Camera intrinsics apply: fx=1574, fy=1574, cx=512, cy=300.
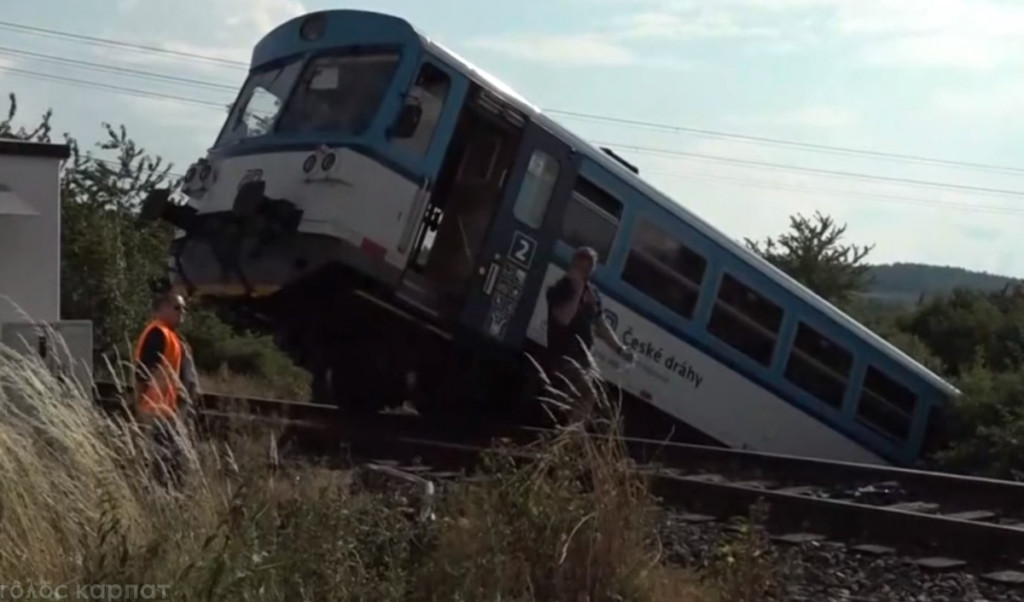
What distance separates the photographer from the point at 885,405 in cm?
1611

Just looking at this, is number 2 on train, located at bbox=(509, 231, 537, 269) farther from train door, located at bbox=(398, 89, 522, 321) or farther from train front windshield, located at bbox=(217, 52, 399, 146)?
train front windshield, located at bbox=(217, 52, 399, 146)

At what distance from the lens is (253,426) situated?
33.4 ft

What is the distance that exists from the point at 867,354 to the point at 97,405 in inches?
390

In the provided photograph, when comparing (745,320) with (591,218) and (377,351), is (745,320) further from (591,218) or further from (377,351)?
(377,351)

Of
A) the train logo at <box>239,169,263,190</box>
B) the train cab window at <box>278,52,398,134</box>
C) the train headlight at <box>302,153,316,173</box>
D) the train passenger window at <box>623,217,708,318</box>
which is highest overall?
the train cab window at <box>278,52,398,134</box>

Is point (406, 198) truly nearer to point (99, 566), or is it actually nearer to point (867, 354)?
point (867, 354)

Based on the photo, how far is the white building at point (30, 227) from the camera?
37.9 ft

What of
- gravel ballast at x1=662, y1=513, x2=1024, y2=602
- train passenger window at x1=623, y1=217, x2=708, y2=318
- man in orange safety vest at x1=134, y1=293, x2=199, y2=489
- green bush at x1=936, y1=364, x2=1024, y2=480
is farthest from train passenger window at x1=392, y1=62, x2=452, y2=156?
green bush at x1=936, y1=364, x2=1024, y2=480

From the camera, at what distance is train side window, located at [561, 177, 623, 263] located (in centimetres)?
1384

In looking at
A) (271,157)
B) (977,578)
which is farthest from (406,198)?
(977,578)

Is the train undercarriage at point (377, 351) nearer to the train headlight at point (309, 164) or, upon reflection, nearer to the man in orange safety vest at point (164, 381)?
the train headlight at point (309, 164)

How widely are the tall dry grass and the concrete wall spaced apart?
186 inches

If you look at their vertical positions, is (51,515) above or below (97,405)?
below

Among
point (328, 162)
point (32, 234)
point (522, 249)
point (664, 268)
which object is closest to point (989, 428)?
point (664, 268)
